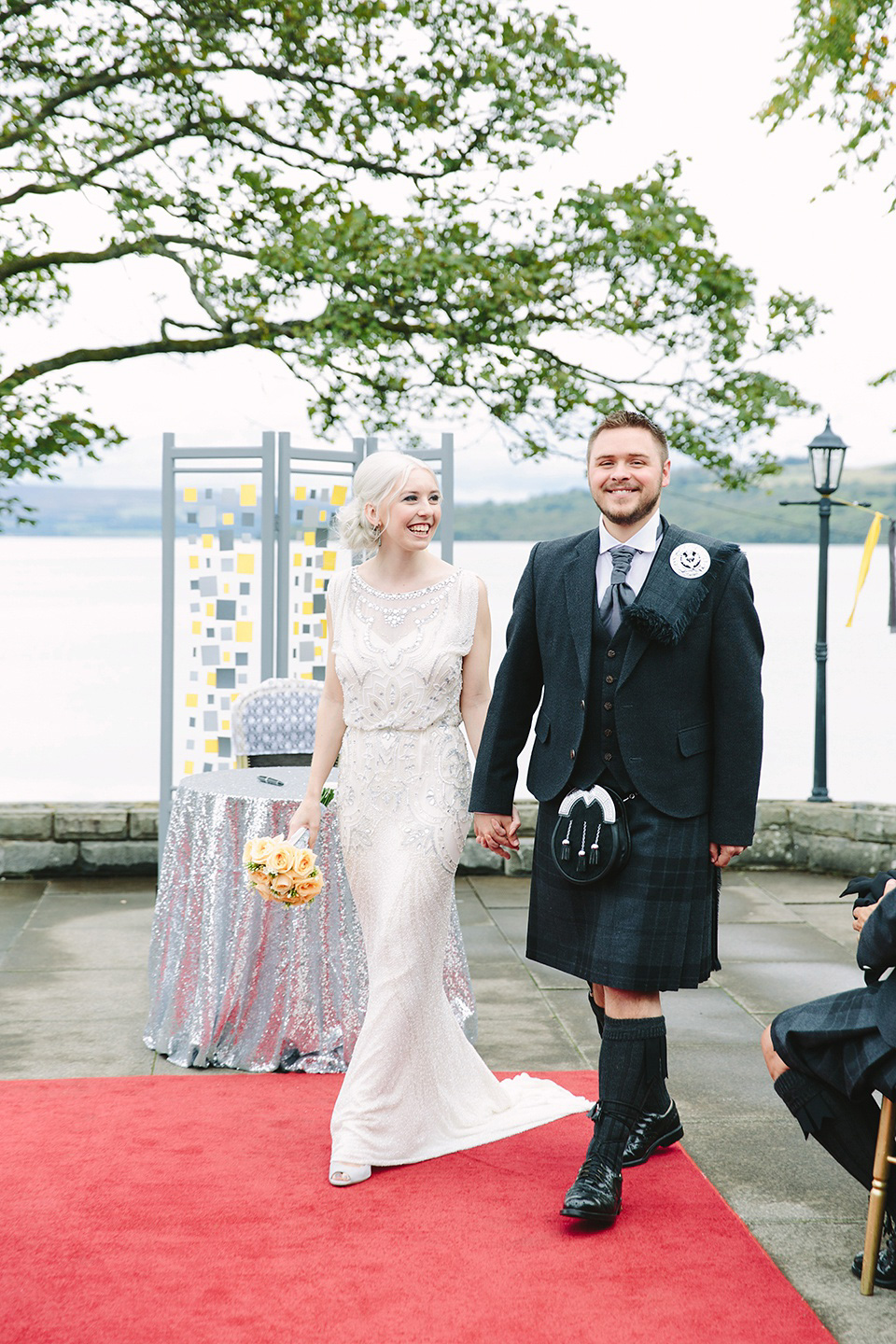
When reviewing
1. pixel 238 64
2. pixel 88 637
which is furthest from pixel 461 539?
pixel 238 64

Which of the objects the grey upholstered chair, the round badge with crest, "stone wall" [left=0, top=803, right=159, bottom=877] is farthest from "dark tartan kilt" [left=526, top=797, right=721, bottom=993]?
"stone wall" [left=0, top=803, right=159, bottom=877]

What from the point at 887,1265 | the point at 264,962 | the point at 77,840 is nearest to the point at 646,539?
the point at 887,1265

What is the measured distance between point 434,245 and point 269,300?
103cm

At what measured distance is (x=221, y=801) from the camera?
416 cm

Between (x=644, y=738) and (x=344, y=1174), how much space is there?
1258 millimetres

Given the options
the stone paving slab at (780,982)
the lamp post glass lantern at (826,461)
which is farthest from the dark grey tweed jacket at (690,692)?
the lamp post glass lantern at (826,461)

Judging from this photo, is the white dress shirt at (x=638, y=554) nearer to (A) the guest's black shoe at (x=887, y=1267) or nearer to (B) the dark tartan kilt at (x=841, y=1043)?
(B) the dark tartan kilt at (x=841, y=1043)

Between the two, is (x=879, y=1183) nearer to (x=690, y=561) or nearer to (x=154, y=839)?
(x=690, y=561)

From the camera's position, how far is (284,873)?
11.6ft

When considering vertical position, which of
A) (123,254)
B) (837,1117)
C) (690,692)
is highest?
(123,254)

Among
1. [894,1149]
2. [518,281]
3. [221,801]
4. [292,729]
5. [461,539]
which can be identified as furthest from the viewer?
[518,281]

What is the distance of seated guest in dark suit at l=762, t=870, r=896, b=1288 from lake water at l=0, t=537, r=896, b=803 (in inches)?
175

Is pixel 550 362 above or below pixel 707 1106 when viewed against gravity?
above

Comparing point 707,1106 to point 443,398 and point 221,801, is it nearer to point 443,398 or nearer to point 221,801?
point 221,801
